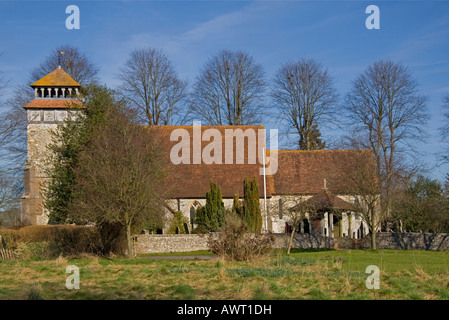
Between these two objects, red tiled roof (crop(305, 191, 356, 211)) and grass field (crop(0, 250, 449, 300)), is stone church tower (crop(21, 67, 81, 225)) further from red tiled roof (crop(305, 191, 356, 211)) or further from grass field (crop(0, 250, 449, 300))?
grass field (crop(0, 250, 449, 300))

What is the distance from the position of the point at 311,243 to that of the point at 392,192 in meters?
5.49

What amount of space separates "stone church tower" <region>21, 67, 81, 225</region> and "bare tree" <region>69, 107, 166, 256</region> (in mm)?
15798

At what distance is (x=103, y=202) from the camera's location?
22.2 meters

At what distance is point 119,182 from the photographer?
72.6 ft

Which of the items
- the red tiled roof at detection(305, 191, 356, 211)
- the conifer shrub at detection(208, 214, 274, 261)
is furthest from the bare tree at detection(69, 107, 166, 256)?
the red tiled roof at detection(305, 191, 356, 211)

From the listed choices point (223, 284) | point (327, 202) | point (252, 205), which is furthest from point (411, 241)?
point (223, 284)

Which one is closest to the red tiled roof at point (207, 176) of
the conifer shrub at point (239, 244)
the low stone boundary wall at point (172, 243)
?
the low stone boundary wall at point (172, 243)

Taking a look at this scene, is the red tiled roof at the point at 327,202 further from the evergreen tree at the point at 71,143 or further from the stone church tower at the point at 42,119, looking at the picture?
the stone church tower at the point at 42,119

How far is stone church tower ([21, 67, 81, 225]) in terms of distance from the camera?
39.0 meters

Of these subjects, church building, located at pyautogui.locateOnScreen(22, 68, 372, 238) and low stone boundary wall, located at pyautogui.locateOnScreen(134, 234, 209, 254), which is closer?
low stone boundary wall, located at pyautogui.locateOnScreen(134, 234, 209, 254)

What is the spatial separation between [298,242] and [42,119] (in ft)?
69.7

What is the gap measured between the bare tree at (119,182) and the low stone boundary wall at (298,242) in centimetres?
622
